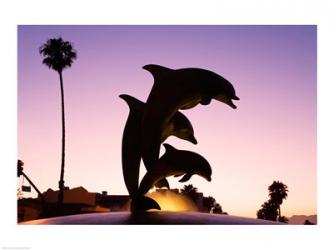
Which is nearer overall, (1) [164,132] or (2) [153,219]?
(2) [153,219]

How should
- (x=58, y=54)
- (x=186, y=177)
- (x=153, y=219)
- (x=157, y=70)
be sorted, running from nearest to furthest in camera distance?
(x=153, y=219)
(x=186, y=177)
(x=157, y=70)
(x=58, y=54)

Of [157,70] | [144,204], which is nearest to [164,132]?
[157,70]

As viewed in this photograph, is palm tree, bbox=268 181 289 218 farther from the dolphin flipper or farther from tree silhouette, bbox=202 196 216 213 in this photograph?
the dolphin flipper

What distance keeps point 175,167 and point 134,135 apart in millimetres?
1302

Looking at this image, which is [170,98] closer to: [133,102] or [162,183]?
[133,102]

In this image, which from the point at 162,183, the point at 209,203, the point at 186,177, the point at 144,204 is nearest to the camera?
the point at 144,204

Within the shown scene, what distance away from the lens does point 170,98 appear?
12.1 m

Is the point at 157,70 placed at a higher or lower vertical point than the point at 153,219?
higher

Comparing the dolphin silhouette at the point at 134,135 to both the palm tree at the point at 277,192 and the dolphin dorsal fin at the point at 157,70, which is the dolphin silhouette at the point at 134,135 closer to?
the dolphin dorsal fin at the point at 157,70

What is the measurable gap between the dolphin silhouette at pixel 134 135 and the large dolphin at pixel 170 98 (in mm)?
353

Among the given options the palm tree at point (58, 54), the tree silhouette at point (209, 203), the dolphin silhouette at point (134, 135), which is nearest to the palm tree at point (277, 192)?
the tree silhouette at point (209, 203)
